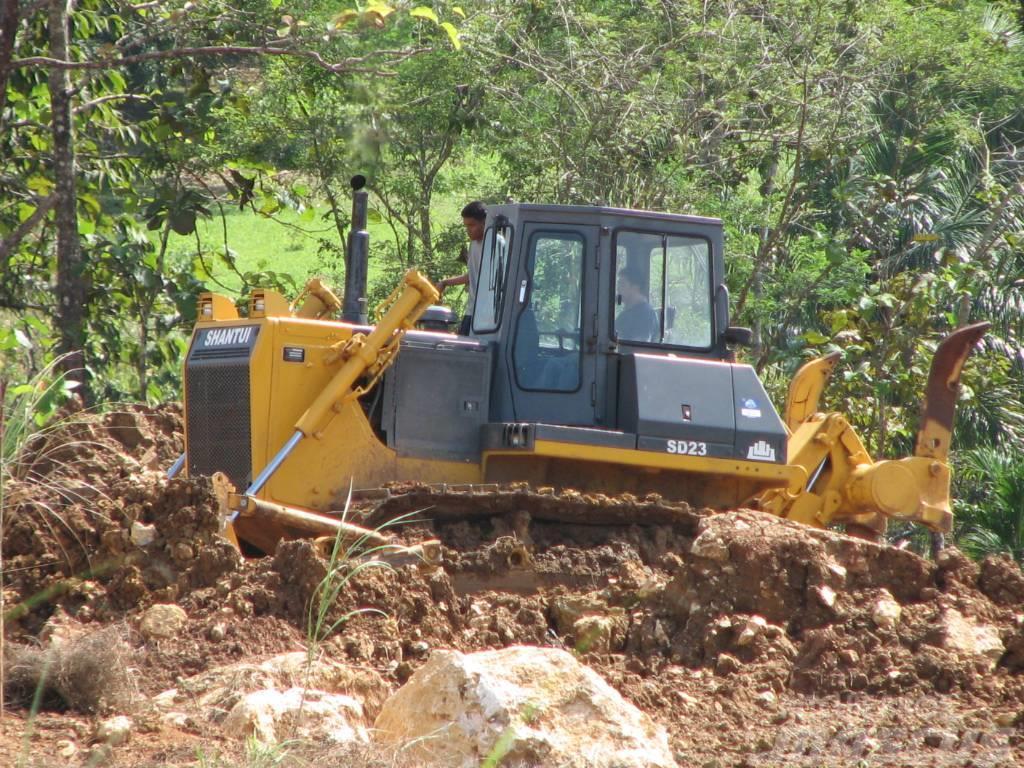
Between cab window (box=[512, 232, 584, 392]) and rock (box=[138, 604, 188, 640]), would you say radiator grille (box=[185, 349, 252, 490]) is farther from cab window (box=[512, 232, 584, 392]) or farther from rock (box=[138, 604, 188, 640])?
cab window (box=[512, 232, 584, 392])

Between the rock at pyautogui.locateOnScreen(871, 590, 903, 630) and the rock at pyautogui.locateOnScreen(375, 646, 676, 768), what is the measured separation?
213 cm

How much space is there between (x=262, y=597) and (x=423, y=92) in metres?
9.26

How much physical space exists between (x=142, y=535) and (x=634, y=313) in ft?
10.0

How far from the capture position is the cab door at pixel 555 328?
8.06 m

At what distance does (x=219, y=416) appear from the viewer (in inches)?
316

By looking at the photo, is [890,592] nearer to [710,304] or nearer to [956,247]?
[710,304]

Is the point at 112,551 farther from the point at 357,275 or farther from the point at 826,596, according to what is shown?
the point at 826,596

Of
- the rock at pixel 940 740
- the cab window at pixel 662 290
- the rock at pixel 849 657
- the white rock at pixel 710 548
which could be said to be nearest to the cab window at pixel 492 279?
the cab window at pixel 662 290

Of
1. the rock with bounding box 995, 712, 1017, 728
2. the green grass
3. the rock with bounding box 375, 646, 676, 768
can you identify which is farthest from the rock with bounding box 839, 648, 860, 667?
the green grass

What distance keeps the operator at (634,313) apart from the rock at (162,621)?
3.00m

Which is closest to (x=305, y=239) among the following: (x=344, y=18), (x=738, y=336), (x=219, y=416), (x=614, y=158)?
(x=614, y=158)

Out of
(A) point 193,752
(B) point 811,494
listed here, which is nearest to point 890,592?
(B) point 811,494

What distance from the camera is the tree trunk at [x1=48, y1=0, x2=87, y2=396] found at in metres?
9.83

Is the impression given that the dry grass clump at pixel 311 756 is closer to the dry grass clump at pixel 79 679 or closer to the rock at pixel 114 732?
the rock at pixel 114 732
